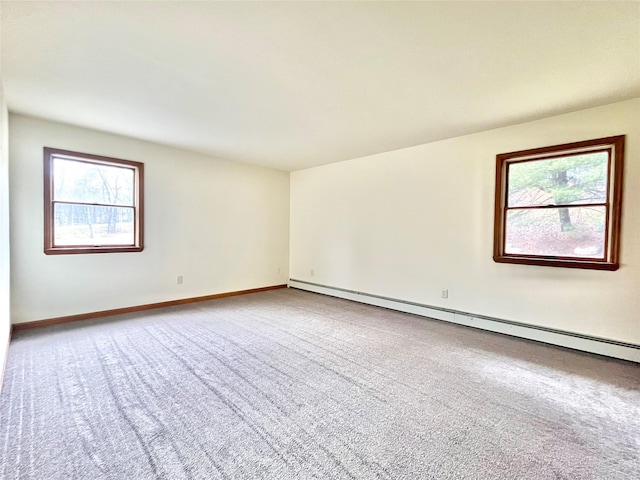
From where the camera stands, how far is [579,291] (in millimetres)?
3133

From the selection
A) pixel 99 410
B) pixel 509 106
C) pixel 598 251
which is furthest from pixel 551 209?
pixel 99 410

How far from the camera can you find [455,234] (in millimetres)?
4031

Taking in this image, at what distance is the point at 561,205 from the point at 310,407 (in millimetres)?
3295

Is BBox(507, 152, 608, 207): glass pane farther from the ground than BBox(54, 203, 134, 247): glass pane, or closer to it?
farther from the ground

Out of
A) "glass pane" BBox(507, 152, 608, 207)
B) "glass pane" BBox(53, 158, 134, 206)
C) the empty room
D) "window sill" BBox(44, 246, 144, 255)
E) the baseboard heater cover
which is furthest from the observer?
"glass pane" BBox(53, 158, 134, 206)

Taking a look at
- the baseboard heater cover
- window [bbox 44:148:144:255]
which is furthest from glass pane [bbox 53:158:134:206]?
the baseboard heater cover

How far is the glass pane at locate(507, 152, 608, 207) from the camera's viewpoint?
3.07 m

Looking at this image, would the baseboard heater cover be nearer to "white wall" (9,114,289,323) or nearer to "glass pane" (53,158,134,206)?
"white wall" (9,114,289,323)

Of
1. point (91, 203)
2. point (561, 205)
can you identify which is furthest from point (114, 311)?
point (561, 205)

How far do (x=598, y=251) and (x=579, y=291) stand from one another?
1.46ft

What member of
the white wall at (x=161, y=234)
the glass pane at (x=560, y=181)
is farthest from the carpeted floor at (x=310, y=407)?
the glass pane at (x=560, y=181)

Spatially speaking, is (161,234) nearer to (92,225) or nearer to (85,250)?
(92,225)

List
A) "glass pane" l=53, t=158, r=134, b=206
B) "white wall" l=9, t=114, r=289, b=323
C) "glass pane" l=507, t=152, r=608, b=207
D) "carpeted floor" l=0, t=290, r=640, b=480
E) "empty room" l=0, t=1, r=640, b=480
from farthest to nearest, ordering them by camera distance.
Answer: "glass pane" l=53, t=158, r=134, b=206, "white wall" l=9, t=114, r=289, b=323, "glass pane" l=507, t=152, r=608, b=207, "empty room" l=0, t=1, r=640, b=480, "carpeted floor" l=0, t=290, r=640, b=480

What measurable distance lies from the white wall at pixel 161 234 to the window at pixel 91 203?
0.09m
